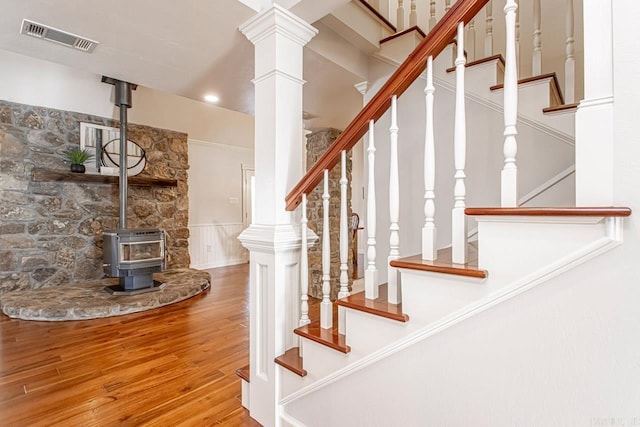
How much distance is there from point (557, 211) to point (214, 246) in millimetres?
5630

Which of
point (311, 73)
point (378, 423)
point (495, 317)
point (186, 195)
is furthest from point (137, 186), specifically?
point (495, 317)

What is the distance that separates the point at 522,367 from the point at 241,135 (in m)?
5.74

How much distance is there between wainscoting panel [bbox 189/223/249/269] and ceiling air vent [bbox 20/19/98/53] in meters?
3.90

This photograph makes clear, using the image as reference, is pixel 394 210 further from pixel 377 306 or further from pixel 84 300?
pixel 84 300

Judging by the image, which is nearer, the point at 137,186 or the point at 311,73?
the point at 311,73

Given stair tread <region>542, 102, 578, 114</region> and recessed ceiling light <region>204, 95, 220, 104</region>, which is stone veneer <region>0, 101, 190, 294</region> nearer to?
recessed ceiling light <region>204, 95, 220, 104</region>

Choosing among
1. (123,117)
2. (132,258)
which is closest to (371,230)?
(132,258)

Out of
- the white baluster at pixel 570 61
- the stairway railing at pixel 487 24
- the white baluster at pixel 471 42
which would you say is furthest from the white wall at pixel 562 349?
the white baluster at pixel 471 42

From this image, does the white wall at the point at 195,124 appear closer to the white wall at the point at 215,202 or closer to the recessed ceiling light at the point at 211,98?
the white wall at the point at 215,202

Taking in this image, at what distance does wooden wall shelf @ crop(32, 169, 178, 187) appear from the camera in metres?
3.65

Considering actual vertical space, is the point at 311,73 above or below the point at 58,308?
above

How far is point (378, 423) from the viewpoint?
1.11 meters

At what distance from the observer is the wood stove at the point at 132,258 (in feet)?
11.5

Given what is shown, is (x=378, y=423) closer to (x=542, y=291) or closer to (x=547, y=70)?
(x=542, y=291)
